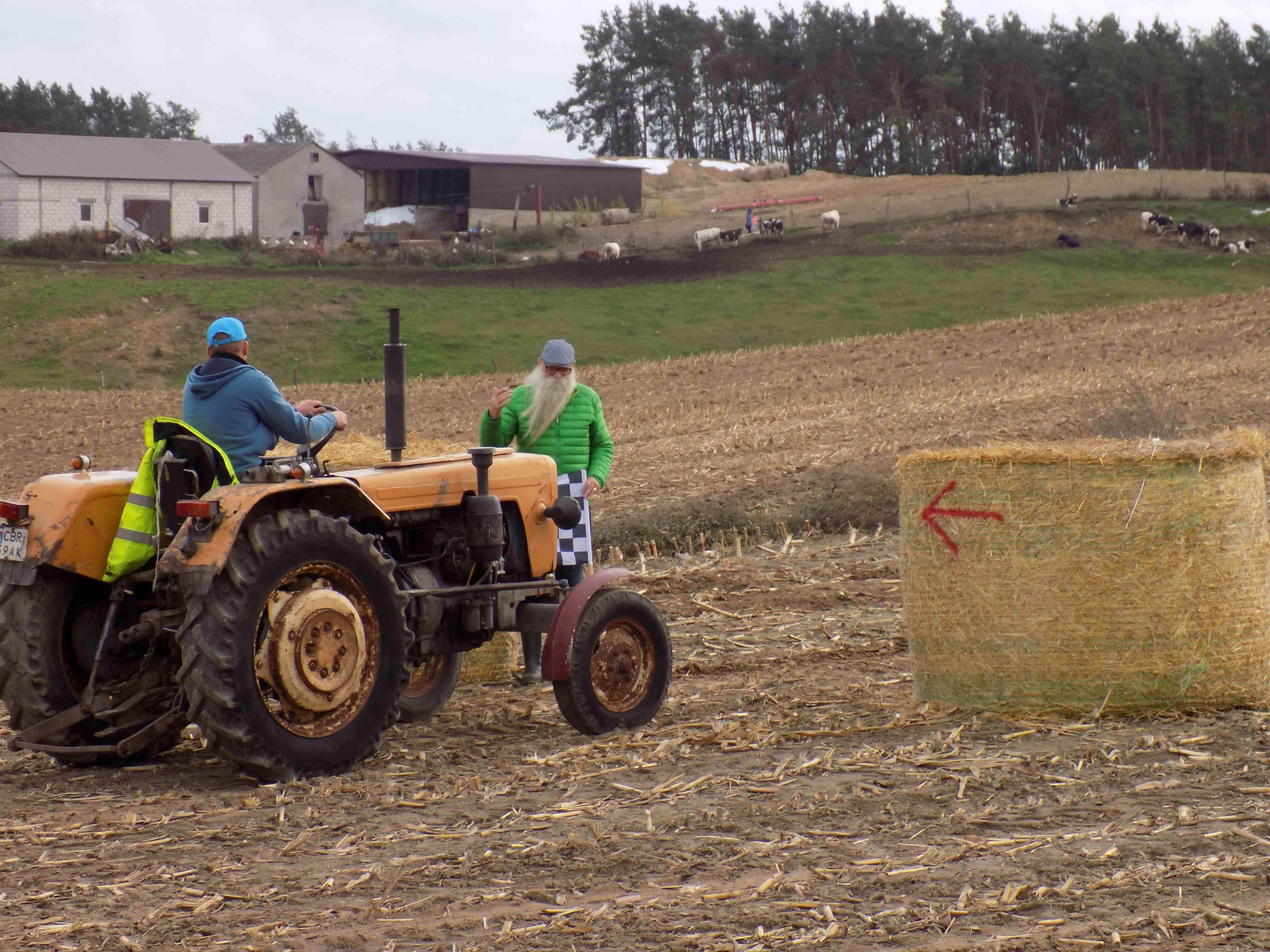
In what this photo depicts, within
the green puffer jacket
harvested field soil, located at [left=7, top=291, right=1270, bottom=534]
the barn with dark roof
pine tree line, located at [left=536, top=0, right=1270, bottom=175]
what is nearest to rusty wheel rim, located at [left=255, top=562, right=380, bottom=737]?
the green puffer jacket

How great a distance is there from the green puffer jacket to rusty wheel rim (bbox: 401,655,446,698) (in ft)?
3.86

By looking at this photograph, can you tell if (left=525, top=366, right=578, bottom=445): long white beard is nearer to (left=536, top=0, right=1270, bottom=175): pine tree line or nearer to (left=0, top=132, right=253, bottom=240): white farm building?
(left=0, top=132, right=253, bottom=240): white farm building

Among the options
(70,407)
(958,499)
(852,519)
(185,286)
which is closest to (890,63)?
(185,286)

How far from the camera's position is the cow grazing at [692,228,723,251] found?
46938mm

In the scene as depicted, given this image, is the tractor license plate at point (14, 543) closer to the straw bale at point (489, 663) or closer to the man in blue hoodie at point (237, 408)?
the man in blue hoodie at point (237, 408)

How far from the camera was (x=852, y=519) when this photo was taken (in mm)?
11828

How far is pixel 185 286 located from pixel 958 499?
1301 inches

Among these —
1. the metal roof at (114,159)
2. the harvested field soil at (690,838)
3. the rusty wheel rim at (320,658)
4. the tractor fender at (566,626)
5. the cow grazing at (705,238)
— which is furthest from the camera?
the metal roof at (114,159)

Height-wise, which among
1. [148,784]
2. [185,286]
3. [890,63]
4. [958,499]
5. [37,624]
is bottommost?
[148,784]

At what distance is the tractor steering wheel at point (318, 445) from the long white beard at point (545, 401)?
1615 mm

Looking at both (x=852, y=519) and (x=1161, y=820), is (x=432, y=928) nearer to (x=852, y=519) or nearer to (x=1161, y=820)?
(x=1161, y=820)

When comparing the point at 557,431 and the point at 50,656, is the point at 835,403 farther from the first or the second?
the point at 50,656

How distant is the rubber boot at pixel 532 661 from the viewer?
7391mm

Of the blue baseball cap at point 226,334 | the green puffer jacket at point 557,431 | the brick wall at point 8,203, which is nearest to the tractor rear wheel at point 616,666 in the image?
the green puffer jacket at point 557,431
